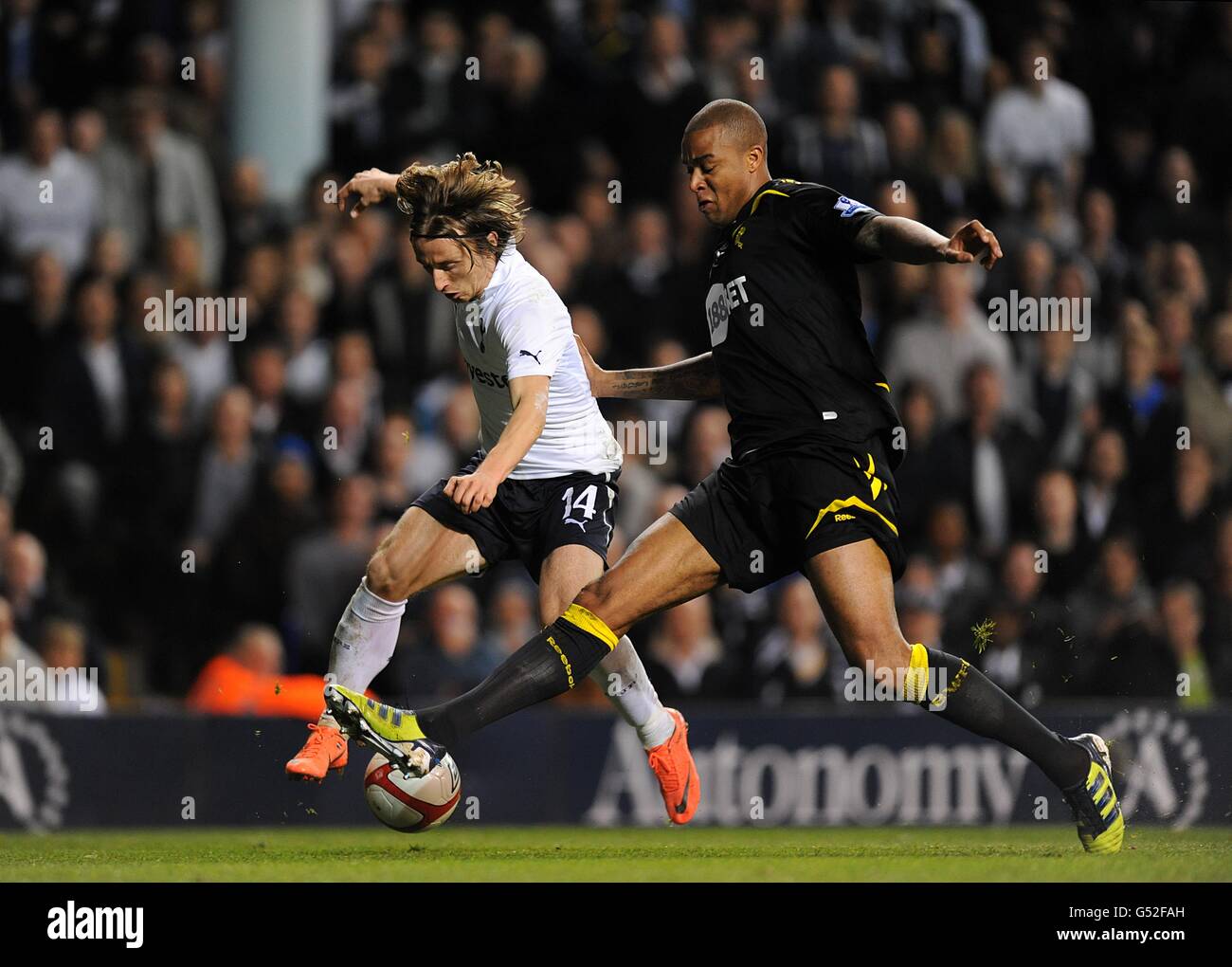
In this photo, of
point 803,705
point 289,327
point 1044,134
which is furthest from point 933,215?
point 289,327

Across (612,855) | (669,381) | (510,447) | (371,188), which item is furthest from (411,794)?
(371,188)

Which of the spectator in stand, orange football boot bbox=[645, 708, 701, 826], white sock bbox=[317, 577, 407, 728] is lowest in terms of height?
orange football boot bbox=[645, 708, 701, 826]

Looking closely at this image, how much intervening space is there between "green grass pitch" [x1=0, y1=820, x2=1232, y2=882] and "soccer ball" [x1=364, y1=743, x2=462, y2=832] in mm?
187

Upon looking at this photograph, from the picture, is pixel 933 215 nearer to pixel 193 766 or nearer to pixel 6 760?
pixel 193 766

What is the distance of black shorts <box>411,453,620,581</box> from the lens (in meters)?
8.14

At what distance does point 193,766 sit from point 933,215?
5134mm

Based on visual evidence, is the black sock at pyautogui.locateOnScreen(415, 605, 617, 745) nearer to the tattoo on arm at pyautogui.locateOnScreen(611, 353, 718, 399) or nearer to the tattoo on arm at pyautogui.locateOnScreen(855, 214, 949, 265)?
the tattoo on arm at pyautogui.locateOnScreen(611, 353, 718, 399)

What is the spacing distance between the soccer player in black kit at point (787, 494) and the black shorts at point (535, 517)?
15.8 inches

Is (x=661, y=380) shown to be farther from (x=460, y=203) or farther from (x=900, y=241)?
(x=900, y=241)

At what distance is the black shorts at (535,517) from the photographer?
8141 mm

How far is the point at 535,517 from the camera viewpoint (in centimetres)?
822

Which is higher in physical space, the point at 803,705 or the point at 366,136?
the point at 366,136

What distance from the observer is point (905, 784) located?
11078mm
